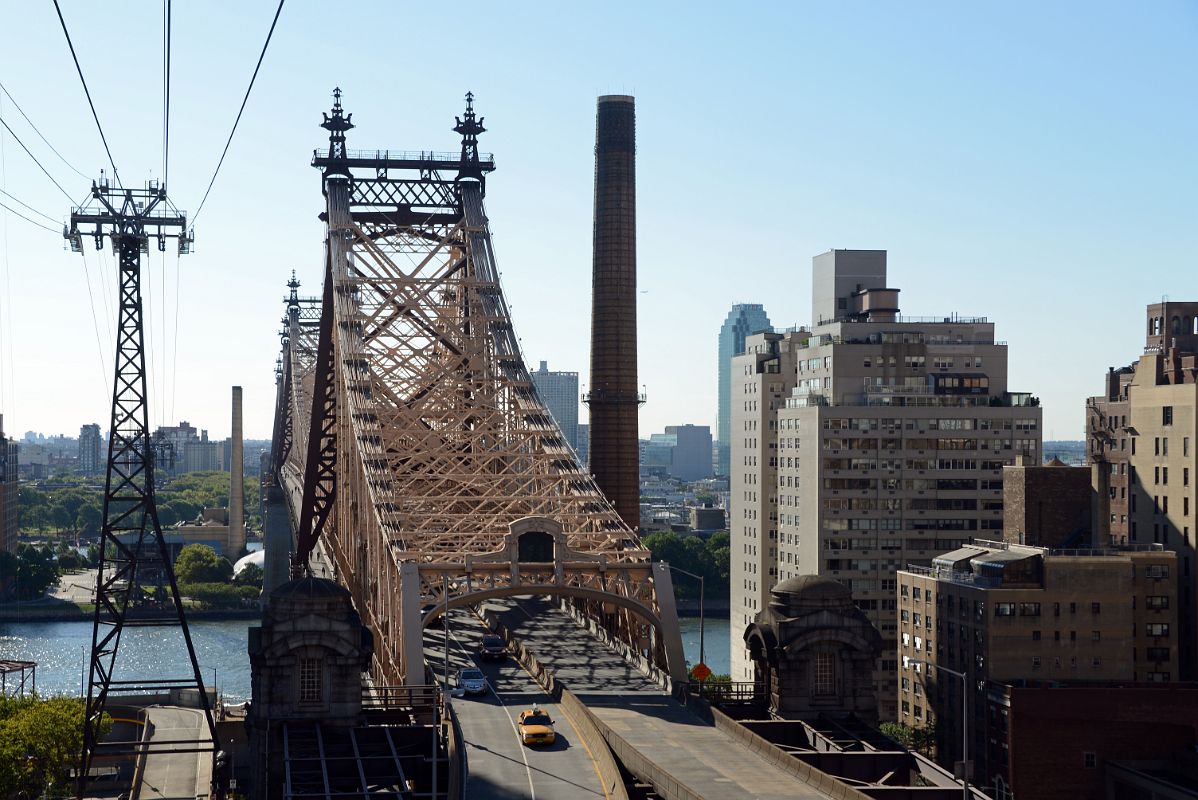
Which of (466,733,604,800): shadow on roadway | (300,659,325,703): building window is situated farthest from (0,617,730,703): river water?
(466,733,604,800): shadow on roadway

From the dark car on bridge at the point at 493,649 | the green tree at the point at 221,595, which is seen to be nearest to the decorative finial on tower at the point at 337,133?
the dark car on bridge at the point at 493,649

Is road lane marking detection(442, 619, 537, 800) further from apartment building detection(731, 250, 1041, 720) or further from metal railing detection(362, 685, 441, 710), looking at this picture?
apartment building detection(731, 250, 1041, 720)

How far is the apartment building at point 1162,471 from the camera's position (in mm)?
86812

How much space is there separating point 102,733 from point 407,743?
1230 inches

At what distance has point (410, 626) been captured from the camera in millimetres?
57812

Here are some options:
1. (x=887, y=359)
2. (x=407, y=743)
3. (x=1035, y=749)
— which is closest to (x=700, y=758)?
(x=407, y=743)

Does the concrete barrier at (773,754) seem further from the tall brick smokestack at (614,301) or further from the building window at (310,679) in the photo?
the tall brick smokestack at (614,301)

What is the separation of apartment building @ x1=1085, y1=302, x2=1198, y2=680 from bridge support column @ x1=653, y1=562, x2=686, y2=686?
37640mm

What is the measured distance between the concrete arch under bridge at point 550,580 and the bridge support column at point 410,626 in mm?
98

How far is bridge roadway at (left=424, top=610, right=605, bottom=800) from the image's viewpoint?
43.4m

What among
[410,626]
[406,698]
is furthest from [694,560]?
[406,698]

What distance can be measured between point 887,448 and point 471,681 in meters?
56.8

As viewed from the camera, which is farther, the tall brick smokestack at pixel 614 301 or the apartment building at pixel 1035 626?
the tall brick smokestack at pixel 614 301

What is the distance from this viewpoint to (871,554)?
355ft
